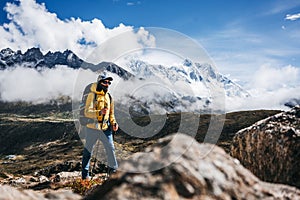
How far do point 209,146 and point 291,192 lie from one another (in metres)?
1.43

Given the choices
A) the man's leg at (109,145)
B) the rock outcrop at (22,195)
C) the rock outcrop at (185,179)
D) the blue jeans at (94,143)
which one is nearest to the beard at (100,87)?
the blue jeans at (94,143)

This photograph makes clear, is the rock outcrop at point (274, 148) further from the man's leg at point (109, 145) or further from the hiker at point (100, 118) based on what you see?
the man's leg at point (109, 145)

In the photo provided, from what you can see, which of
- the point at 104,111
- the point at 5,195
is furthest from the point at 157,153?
the point at 104,111

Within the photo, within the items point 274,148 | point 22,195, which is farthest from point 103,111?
point 22,195

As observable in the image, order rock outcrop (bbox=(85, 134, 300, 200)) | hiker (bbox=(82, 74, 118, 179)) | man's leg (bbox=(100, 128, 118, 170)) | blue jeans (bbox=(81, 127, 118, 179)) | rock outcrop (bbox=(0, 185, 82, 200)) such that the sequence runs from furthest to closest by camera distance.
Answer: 1. man's leg (bbox=(100, 128, 118, 170))
2. blue jeans (bbox=(81, 127, 118, 179))
3. hiker (bbox=(82, 74, 118, 179))
4. rock outcrop (bbox=(0, 185, 82, 200))
5. rock outcrop (bbox=(85, 134, 300, 200))

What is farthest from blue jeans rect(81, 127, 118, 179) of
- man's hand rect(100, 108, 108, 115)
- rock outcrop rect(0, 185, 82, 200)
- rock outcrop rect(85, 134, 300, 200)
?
rock outcrop rect(85, 134, 300, 200)

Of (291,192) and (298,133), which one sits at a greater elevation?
(298,133)

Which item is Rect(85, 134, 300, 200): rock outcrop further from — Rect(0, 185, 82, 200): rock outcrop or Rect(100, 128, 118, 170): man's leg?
Rect(100, 128, 118, 170): man's leg

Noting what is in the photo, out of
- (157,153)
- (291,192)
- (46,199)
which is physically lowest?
(46,199)

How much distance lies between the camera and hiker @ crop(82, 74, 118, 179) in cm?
1309

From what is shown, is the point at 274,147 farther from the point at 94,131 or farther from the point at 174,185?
the point at 94,131

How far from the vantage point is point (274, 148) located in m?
8.00

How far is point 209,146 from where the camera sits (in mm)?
5703

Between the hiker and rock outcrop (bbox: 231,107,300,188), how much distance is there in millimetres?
5887
